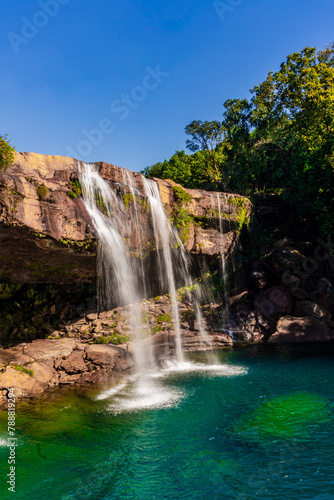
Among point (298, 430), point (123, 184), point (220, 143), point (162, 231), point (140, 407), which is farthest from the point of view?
point (220, 143)

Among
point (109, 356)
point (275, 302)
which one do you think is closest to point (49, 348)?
point (109, 356)

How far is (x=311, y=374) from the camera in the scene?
40.7 ft

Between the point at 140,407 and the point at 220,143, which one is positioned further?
the point at 220,143

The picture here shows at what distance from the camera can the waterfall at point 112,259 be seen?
13992mm

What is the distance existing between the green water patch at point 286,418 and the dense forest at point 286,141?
533 inches

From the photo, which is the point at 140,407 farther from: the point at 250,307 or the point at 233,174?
the point at 233,174

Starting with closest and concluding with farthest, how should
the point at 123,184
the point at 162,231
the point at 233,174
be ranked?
the point at 123,184 → the point at 162,231 → the point at 233,174

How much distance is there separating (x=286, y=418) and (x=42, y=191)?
36.2 feet

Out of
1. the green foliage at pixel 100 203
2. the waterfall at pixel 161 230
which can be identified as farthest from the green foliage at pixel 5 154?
the waterfall at pixel 161 230

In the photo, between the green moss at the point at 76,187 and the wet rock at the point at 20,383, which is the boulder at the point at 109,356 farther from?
the green moss at the point at 76,187

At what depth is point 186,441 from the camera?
7910mm

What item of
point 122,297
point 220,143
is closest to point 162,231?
point 122,297

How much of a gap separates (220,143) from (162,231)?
26164 mm

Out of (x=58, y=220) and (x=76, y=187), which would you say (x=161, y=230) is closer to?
(x=76, y=187)
